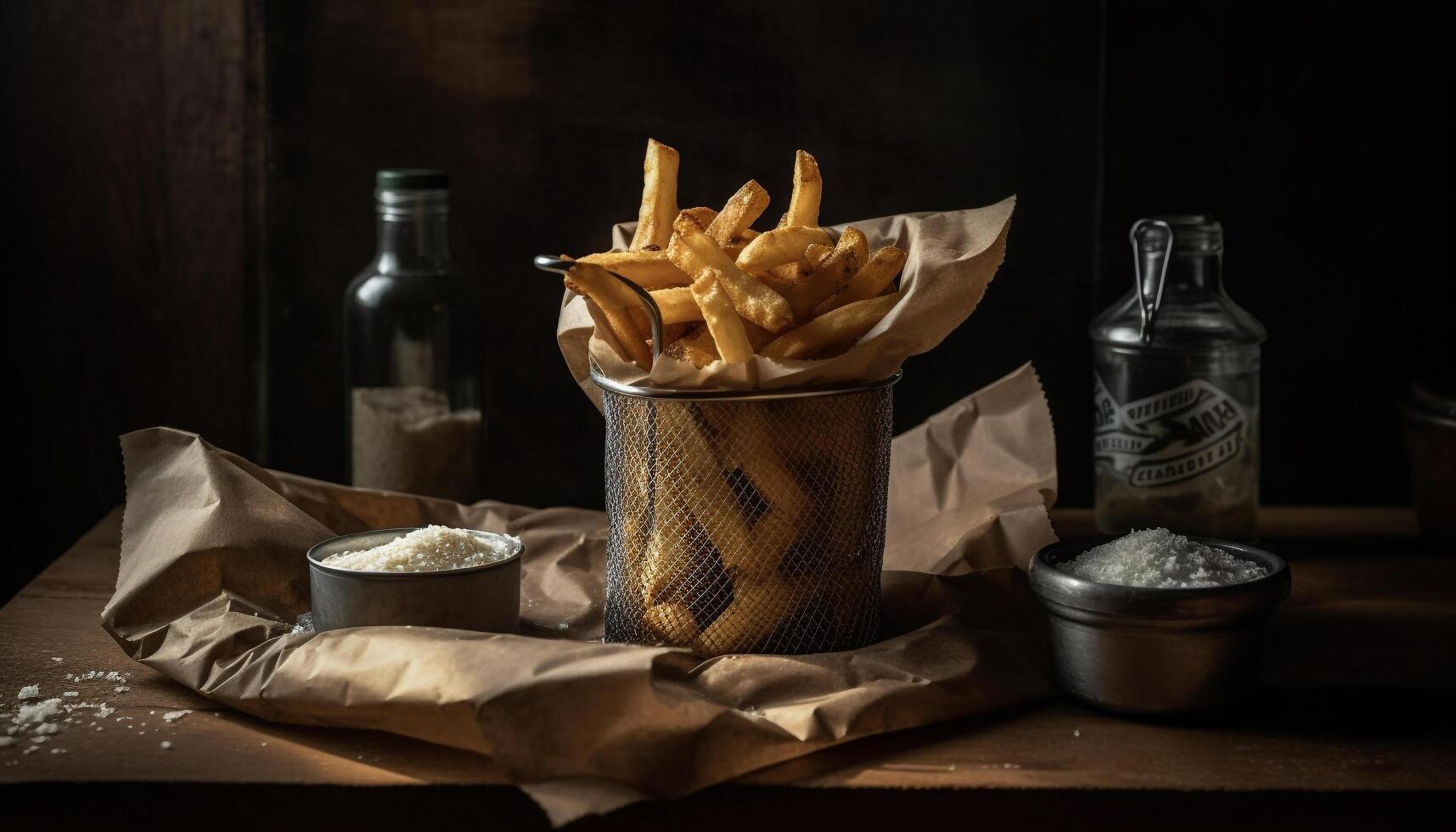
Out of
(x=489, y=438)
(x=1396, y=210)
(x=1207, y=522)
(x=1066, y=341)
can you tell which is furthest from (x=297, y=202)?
(x=1396, y=210)

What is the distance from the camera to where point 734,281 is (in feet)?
3.69

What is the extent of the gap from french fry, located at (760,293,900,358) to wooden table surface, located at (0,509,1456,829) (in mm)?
311

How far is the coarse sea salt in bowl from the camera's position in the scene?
1061 mm

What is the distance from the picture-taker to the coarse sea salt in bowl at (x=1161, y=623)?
1061mm

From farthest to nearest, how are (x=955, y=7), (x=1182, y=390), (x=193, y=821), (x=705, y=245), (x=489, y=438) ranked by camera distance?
(x=489, y=438), (x=955, y=7), (x=1182, y=390), (x=705, y=245), (x=193, y=821)

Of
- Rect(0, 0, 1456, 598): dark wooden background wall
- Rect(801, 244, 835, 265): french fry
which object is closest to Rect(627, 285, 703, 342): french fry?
Rect(801, 244, 835, 265): french fry

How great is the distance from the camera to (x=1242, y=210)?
1.81 meters

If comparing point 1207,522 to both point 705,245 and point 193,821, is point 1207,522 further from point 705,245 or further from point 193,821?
A: point 193,821

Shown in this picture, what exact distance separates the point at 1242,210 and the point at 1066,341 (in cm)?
27

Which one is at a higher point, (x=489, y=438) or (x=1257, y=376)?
(x=1257, y=376)

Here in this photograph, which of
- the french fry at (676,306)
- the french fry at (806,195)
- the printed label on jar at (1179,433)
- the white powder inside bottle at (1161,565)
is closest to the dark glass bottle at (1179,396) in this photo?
the printed label on jar at (1179,433)

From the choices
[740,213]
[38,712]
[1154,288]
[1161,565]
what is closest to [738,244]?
[740,213]

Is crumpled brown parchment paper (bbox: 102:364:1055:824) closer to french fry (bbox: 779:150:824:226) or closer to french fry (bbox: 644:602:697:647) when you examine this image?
french fry (bbox: 644:602:697:647)

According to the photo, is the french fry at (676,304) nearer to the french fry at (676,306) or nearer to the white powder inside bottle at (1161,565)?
the french fry at (676,306)
